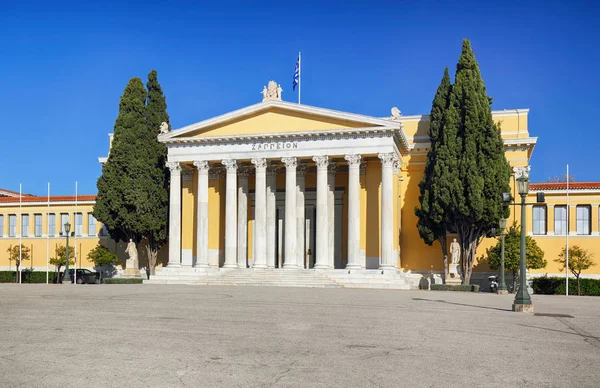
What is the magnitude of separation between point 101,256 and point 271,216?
48.5 ft

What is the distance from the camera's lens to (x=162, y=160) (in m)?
52.7

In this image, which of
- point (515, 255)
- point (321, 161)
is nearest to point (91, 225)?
point (321, 161)

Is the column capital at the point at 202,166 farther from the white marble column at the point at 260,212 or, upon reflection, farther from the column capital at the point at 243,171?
the white marble column at the point at 260,212

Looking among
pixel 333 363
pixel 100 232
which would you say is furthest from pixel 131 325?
pixel 100 232

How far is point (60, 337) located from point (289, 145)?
3372 cm

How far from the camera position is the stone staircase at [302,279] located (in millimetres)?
42875

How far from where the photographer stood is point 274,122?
47688mm

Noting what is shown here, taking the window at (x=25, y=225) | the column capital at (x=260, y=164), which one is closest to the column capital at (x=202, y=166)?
the column capital at (x=260, y=164)

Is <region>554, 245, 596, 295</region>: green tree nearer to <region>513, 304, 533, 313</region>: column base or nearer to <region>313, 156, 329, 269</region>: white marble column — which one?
<region>313, 156, 329, 269</region>: white marble column

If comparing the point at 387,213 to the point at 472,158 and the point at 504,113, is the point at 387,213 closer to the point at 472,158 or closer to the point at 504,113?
the point at 472,158

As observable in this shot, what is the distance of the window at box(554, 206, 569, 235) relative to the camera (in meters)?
49.7

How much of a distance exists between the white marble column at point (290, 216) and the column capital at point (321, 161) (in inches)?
59.7

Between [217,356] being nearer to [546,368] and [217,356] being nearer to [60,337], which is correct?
[60,337]

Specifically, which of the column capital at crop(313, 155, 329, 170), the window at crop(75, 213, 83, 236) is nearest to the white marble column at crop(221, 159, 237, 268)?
the column capital at crop(313, 155, 329, 170)
